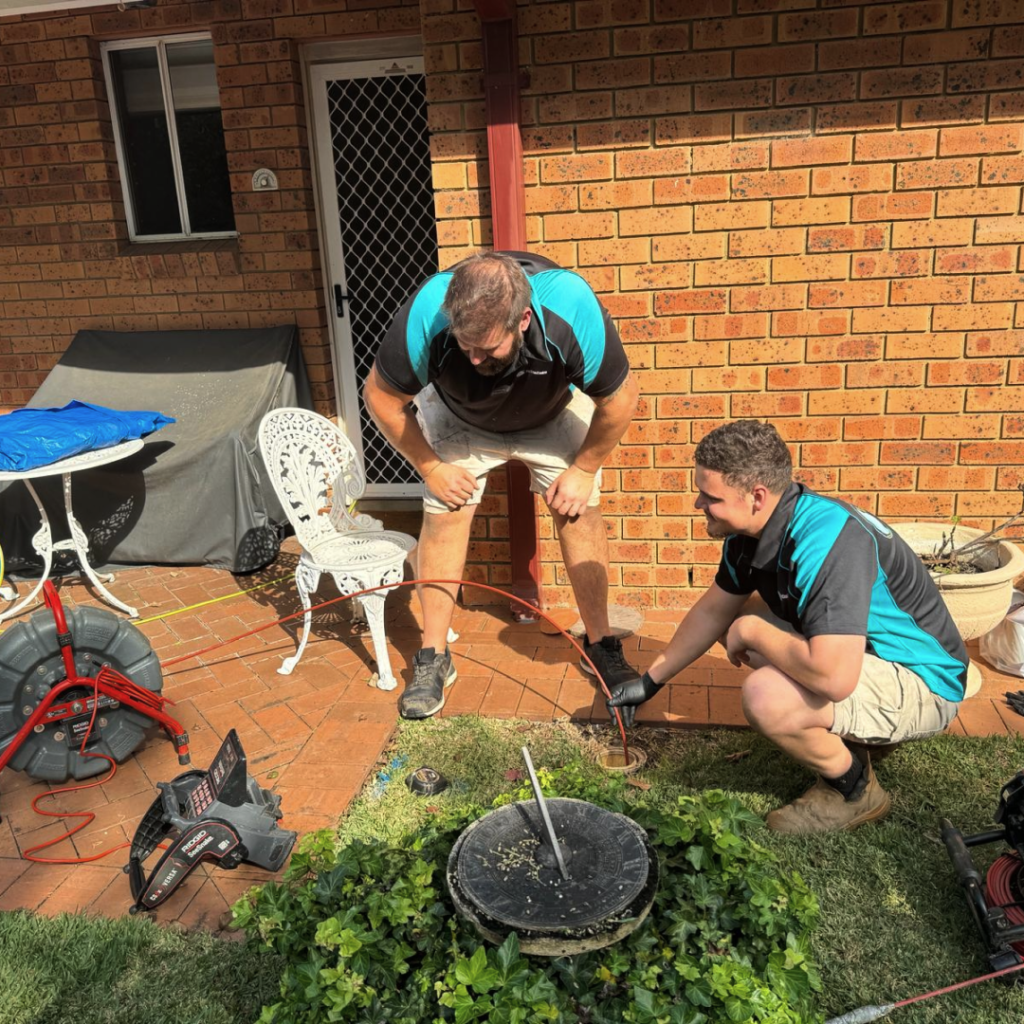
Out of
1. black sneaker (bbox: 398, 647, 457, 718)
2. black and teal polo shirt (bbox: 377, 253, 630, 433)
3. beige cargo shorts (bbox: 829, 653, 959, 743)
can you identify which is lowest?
black sneaker (bbox: 398, 647, 457, 718)

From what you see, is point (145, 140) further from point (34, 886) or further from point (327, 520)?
point (34, 886)

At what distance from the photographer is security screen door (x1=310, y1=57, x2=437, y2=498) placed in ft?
17.4

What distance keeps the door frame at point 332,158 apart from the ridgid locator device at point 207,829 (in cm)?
353

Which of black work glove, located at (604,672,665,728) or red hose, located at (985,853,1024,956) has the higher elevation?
black work glove, located at (604,672,665,728)

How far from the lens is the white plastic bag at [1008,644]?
352 cm

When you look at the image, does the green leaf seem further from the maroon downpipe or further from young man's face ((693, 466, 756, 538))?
the maroon downpipe

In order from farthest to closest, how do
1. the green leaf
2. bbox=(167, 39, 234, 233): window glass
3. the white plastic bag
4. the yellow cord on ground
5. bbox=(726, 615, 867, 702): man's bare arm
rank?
bbox=(167, 39, 234, 233): window glass
the yellow cord on ground
the white plastic bag
bbox=(726, 615, 867, 702): man's bare arm
the green leaf

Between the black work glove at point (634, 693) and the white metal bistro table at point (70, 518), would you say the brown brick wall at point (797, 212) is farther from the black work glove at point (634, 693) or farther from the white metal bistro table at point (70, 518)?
the white metal bistro table at point (70, 518)

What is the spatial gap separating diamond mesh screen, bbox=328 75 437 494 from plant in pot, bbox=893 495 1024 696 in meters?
3.30

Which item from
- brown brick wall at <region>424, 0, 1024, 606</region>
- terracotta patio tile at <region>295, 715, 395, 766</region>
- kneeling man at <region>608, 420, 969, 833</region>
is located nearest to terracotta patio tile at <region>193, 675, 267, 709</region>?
terracotta patio tile at <region>295, 715, 395, 766</region>

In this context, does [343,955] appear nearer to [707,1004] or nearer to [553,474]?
[707,1004]

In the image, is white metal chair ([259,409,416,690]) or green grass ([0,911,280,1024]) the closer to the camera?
green grass ([0,911,280,1024])

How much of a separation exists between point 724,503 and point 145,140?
5.07 meters

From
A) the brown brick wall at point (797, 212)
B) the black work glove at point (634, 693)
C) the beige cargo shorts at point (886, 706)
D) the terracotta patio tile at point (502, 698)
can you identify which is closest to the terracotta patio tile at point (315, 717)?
the terracotta patio tile at point (502, 698)
